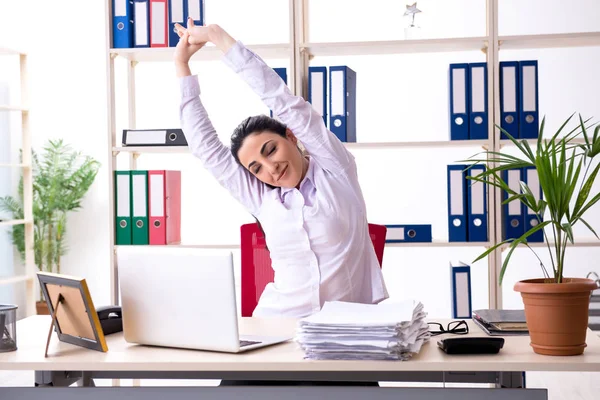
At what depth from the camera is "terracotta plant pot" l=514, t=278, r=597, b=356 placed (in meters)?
1.55

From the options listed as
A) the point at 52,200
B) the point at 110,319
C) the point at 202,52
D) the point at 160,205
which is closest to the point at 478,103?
the point at 202,52

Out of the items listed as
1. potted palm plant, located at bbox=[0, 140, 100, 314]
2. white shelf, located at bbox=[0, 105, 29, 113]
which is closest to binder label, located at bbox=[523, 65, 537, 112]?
white shelf, located at bbox=[0, 105, 29, 113]

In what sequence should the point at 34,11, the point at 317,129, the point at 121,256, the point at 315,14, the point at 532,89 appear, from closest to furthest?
the point at 121,256
the point at 317,129
the point at 532,89
the point at 315,14
the point at 34,11

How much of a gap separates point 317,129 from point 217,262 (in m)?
0.74

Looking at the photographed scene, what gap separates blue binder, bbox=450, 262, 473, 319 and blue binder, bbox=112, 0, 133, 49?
1.80m

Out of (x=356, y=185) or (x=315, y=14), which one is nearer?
(x=356, y=185)

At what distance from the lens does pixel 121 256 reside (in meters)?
1.72

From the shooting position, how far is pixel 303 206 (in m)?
2.27

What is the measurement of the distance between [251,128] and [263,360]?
88cm

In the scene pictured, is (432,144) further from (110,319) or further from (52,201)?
(52,201)

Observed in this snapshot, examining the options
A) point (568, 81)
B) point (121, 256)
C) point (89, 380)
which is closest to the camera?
point (121, 256)

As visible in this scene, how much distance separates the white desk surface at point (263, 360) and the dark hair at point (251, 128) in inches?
28.2

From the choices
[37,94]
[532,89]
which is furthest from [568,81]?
[37,94]

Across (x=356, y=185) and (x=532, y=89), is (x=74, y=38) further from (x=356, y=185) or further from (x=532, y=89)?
(x=356, y=185)
